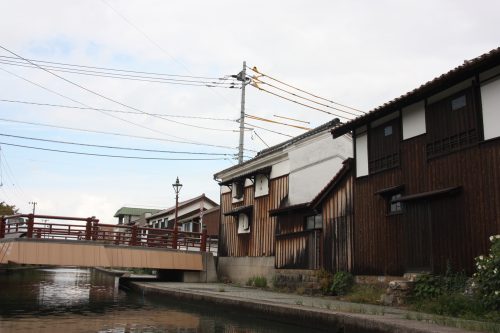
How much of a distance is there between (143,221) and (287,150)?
38163 millimetres

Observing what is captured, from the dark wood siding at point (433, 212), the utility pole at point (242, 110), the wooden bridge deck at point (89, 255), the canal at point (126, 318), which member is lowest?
the canal at point (126, 318)

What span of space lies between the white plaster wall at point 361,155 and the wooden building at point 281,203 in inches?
131

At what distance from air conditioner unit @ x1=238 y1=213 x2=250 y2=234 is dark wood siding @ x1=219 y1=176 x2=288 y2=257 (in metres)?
0.21

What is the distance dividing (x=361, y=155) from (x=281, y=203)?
652 cm

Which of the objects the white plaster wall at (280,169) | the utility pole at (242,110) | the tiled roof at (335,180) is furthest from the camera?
the utility pole at (242,110)

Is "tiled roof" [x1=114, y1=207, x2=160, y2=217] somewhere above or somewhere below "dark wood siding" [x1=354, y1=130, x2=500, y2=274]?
above

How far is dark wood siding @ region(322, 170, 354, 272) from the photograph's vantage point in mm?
17266

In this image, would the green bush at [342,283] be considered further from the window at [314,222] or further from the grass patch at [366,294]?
the window at [314,222]

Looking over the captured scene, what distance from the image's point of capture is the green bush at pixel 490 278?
10.3 meters

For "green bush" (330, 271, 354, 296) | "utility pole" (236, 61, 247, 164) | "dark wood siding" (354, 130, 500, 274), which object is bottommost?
"green bush" (330, 271, 354, 296)

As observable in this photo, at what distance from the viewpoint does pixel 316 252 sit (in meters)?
19.1

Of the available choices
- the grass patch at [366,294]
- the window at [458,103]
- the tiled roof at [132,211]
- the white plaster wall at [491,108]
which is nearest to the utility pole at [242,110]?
the grass patch at [366,294]

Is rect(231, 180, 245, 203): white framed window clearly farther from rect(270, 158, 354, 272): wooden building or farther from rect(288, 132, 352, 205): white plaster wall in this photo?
rect(288, 132, 352, 205): white plaster wall

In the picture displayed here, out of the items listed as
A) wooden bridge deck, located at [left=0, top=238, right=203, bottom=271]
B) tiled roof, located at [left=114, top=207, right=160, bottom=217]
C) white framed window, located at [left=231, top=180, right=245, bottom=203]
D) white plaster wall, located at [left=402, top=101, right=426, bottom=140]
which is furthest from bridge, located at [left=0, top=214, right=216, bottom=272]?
tiled roof, located at [left=114, top=207, right=160, bottom=217]
